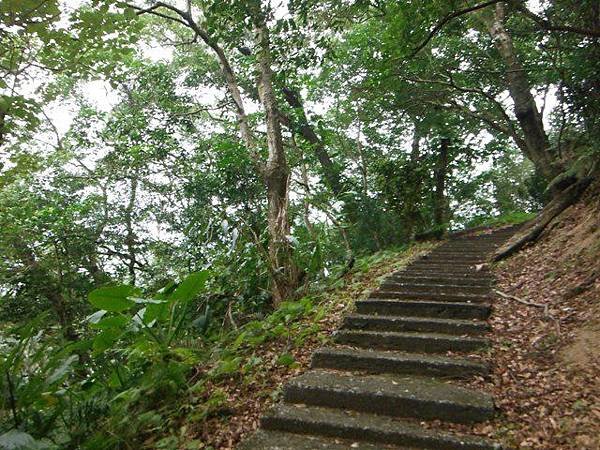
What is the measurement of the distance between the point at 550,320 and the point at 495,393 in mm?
1333

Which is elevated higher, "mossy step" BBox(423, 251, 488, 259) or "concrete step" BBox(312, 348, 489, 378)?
"mossy step" BBox(423, 251, 488, 259)

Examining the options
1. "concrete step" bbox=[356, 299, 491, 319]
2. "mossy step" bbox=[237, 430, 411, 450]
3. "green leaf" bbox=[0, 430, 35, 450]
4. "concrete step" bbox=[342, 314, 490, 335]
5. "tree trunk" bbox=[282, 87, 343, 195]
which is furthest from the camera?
"tree trunk" bbox=[282, 87, 343, 195]

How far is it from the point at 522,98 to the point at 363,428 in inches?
336

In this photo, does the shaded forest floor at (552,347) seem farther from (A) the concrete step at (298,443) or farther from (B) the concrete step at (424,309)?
(A) the concrete step at (298,443)

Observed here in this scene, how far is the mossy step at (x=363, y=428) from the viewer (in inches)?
102

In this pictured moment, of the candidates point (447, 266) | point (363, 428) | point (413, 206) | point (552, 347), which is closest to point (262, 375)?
point (363, 428)

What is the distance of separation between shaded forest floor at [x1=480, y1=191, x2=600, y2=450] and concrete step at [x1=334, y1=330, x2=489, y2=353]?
23 centimetres

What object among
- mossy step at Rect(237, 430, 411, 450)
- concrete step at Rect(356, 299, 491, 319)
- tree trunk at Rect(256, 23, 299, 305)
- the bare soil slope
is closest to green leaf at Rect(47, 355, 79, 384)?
mossy step at Rect(237, 430, 411, 450)

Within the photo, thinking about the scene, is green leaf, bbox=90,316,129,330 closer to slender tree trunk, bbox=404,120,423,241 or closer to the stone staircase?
the stone staircase

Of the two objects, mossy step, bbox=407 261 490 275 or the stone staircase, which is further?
mossy step, bbox=407 261 490 275

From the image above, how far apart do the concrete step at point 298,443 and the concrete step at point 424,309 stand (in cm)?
205

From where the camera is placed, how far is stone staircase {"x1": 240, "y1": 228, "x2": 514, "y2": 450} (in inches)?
110

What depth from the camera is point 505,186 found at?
66.1 ft

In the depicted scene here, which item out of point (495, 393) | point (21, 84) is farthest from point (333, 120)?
point (495, 393)
